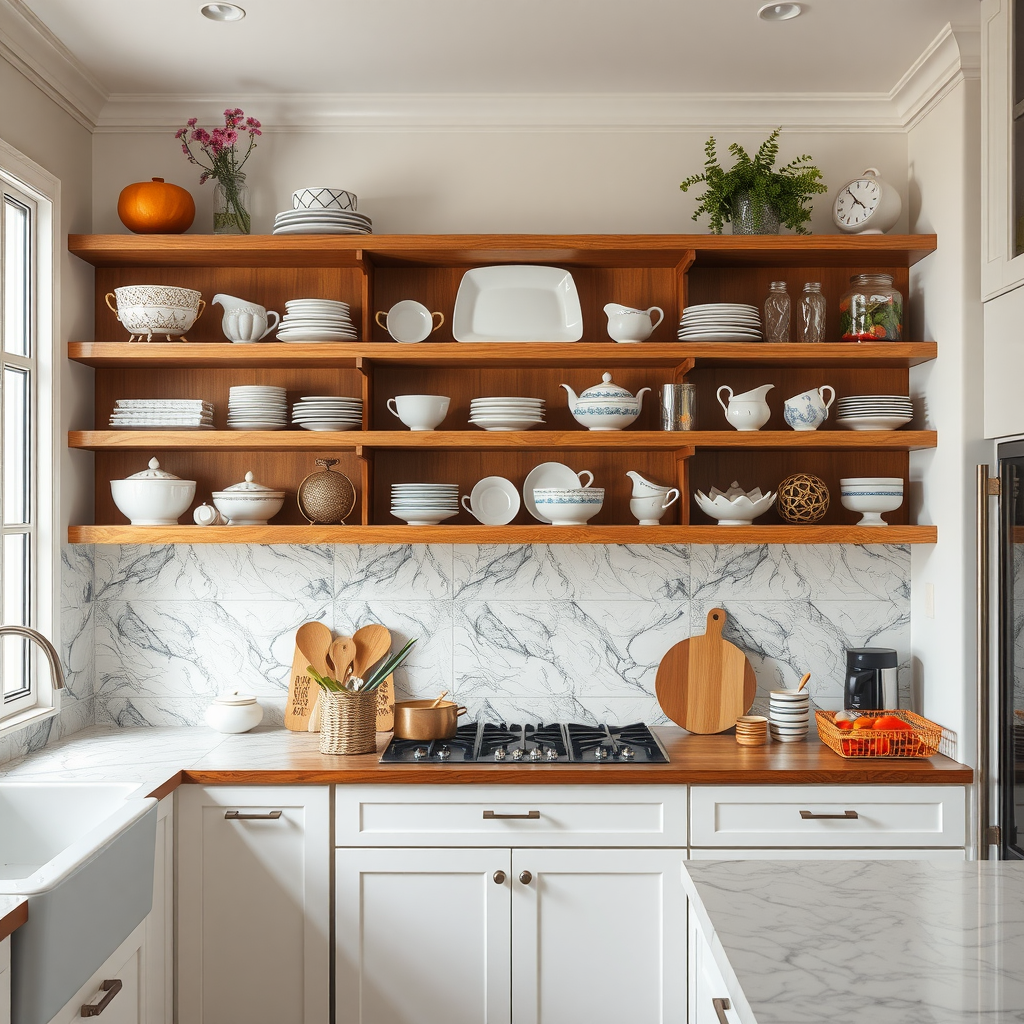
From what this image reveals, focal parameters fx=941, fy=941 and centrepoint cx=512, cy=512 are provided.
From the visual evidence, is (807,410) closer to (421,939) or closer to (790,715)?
(790,715)

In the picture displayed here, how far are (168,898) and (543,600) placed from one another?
1338mm

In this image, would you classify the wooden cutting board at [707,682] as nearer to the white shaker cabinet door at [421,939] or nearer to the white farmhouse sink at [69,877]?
the white shaker cabinet door at [421,939]

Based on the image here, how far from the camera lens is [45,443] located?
8.75ft

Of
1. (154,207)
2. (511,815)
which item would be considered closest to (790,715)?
(511,815)

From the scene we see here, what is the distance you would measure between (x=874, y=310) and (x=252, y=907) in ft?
7.82

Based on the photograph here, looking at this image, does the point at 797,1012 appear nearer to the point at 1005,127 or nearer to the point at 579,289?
the point at 1005,127

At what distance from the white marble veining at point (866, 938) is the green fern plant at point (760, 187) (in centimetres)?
186

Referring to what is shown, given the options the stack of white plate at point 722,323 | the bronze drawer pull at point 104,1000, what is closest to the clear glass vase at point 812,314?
the stack of white plate at point 722,323

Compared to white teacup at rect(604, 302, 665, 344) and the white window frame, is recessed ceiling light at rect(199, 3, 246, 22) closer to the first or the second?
the white window frame

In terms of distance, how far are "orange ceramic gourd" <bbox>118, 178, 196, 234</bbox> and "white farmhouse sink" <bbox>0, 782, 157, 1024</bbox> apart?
160 cm

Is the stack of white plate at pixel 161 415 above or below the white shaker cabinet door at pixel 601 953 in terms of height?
above

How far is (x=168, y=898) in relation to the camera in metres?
2.38

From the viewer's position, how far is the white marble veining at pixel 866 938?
1.15 metres

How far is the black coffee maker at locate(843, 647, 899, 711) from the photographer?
9.13ft
